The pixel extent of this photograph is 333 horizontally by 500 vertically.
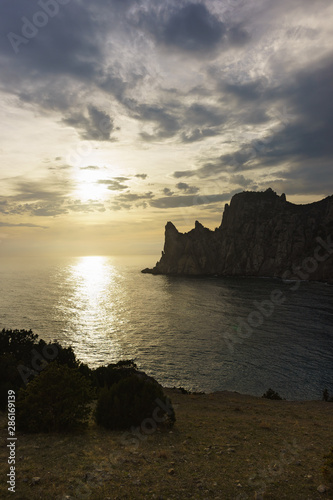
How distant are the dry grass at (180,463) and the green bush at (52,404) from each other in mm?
713

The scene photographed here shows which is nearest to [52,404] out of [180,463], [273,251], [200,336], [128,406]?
[128,406]

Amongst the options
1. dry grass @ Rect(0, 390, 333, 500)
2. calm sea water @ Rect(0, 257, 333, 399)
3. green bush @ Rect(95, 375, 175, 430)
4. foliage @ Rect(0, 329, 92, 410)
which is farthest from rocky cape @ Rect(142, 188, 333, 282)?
green bush @ Rect(95, 375, 175, 430)

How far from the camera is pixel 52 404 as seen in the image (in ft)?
45.2

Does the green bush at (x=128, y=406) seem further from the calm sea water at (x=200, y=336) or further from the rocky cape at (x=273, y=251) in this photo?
the rocky cape at (x=273, y=251)

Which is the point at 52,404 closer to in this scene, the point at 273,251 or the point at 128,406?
the point at 128,406

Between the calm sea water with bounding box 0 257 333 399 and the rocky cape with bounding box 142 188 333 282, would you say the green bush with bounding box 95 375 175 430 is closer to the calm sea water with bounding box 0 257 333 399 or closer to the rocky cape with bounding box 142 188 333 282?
the calm sea water with bounding box 0 257 333 399

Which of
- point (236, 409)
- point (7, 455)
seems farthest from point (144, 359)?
point (7, 455)

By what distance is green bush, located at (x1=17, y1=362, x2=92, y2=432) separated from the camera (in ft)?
44.3

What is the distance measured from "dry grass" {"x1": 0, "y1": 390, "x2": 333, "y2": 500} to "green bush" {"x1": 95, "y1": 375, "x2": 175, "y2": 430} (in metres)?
0.69

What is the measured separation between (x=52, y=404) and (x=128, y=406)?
398 centimetres

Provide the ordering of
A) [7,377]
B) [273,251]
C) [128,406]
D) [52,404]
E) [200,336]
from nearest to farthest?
[52,404]
[128,406]
[7,377]
[200,336]
[273,251]

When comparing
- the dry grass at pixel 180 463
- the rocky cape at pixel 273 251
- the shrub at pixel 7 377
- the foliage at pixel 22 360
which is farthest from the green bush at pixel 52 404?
the rocky cape at pixel 273 251

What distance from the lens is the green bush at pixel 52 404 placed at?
532 inches

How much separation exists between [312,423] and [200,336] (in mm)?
37434
